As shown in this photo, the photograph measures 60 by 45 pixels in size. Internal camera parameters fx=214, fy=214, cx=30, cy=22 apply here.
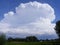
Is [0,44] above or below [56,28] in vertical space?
below

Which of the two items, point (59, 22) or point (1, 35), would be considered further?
point (59, 22)

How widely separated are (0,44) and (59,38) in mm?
102441

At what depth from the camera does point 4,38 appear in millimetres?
15109

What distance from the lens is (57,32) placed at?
118m

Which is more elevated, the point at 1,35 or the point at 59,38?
the point at 59,38

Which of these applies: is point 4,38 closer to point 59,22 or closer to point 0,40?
point 0,40

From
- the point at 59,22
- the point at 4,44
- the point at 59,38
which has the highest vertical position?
the point at 59,22

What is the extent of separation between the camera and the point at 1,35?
15219 mm

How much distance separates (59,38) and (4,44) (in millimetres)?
102453

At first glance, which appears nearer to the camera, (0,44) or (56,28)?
(0,44)

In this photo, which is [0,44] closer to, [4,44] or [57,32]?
[4,44]

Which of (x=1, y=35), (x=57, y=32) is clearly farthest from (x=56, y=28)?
(x=1, y=35)

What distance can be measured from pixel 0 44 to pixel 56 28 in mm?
106219

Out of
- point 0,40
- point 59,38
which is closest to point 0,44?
Result: point 0,40
